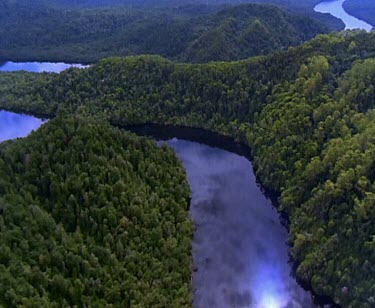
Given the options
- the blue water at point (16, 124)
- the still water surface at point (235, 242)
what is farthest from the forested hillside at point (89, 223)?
the blue water at point (16, 124)

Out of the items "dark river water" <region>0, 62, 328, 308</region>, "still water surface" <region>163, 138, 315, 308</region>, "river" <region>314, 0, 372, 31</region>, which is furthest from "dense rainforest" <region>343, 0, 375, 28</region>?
"still water surface" <region>163, 138, 315, 308</region>

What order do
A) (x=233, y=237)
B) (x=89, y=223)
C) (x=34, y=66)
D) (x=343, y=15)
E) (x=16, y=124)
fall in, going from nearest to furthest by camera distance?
(x=89, y=223)
(x=233, y=237)
(x=16, y=124)
(x=34, y=66)
(x=343, y=15)

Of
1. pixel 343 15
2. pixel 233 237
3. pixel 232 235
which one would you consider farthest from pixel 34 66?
pixel 343 15

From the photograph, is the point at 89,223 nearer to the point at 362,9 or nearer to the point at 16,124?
the point at 16,124

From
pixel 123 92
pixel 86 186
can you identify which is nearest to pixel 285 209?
pixel 86 186

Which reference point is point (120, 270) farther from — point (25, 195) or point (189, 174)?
point (189, 174)

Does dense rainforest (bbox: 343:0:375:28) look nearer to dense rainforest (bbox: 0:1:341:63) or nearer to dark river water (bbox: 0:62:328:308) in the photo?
dense rainforest (bbox: 0:1:341:63)
